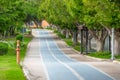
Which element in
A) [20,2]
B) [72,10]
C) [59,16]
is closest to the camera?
[72,10]

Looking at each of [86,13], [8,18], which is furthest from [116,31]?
[8,18]

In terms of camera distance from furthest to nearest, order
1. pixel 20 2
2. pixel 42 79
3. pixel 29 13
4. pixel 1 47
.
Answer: pixel 29 13
pixel 20 2
pixel 1 47
pixel 42 79

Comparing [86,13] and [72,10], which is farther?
[72,10]

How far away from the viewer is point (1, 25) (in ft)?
166

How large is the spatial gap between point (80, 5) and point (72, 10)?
3.53 metres

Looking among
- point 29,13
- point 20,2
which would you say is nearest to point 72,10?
point 20,2

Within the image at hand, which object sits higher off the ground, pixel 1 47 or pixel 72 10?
pixel 72 10

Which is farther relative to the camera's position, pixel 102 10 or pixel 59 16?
pixel 59 16

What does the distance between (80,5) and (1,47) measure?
39.6 ft

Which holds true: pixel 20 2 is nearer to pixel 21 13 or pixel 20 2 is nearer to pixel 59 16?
pixel 21 13

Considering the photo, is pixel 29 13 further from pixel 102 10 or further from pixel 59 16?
pixel 102 10

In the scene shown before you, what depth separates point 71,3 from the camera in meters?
44.0

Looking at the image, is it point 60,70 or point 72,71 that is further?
point 60,70

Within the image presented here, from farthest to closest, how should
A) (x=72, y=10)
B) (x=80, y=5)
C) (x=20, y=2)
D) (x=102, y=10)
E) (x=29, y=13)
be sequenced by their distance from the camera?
(x=29, y=13)
(x=20, y=2)
(x=72, y=10)
(x=80, y=5)
(x=102, y=10)
